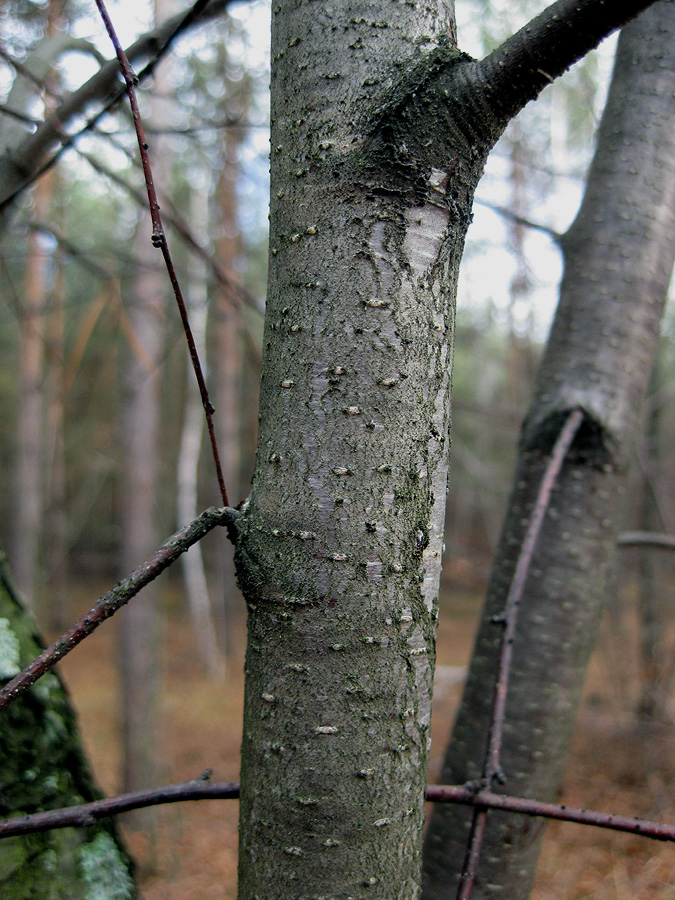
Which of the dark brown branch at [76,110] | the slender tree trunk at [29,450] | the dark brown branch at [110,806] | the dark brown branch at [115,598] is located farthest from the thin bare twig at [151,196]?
the slender tree trunk at [29,450]

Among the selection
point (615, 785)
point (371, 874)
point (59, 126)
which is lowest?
point (615, 785)

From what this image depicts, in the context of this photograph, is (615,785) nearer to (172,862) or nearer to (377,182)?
(172,862)

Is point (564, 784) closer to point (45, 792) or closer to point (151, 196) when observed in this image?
point (45, 792)

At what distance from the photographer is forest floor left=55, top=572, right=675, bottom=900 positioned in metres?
3.52

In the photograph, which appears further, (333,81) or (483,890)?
(483,890)

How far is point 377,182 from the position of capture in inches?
30.2

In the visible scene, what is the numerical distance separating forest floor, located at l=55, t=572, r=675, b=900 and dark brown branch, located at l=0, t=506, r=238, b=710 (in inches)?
80.2

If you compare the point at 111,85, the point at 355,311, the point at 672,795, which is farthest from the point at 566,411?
the point at 672,795

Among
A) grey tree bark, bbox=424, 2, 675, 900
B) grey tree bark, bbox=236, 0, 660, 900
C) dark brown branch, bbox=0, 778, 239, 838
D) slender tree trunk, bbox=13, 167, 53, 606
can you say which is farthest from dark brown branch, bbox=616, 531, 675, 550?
slender tree trunk, bbox=13, 167, 53, 606

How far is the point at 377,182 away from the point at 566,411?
0.90 metres

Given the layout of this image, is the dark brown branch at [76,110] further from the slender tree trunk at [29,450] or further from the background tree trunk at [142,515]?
the slender tree trunk at [29,450]

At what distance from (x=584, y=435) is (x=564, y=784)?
444 cm

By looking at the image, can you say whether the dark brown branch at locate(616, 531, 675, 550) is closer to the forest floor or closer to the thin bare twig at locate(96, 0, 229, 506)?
the thin bare twig at locate(96, 0, 229, 506)

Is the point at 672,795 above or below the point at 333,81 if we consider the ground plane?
below
